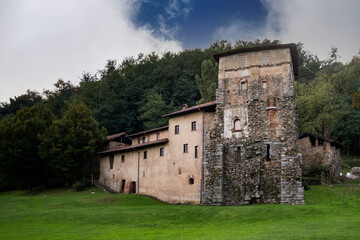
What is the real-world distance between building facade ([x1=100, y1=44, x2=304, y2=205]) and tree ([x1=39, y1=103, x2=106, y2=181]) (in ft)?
49.4

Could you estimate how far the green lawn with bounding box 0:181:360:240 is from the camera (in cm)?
2247

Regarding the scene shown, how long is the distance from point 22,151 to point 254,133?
112 feet

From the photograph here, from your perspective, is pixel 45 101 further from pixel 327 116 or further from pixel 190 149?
pixel 327 116

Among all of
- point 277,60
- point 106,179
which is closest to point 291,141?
point 277,60

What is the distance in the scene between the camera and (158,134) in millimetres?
52031

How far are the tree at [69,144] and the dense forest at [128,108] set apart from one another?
117mm

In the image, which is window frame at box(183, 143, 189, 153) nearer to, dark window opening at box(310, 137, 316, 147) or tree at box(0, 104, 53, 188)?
dark window opening at box(310, 137, 316, 147)

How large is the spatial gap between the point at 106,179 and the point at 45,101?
41.2m

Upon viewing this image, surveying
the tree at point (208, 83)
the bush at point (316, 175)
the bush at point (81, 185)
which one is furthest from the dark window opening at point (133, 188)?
the bush at point (316, 175)

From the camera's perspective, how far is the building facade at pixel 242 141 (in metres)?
37.7

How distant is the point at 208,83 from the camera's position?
6550cm

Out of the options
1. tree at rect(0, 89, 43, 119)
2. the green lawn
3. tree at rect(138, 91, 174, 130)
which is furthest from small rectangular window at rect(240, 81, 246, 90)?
tree at rect(0, 89, 43, 119)

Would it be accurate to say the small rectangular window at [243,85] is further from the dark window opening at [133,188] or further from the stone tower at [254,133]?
the dark window opening at [133,188]

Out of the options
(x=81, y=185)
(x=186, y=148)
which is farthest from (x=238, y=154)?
(x=81, y=185)
